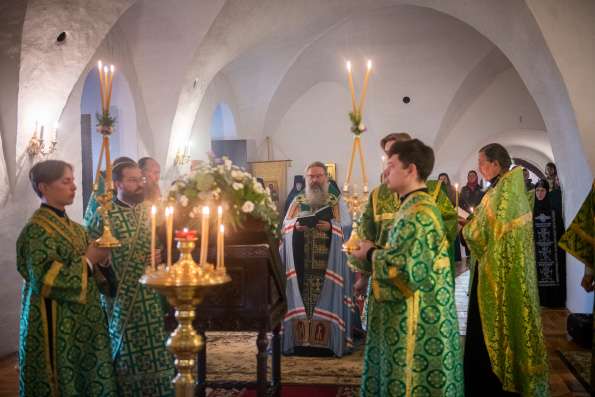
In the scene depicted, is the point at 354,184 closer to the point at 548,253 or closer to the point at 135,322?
the point at 135,322

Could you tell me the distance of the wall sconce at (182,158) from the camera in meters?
9.68

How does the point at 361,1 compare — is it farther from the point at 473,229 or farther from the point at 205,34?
the point at 473,229

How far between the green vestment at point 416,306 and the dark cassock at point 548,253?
19.4 ft

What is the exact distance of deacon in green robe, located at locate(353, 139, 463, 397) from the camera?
2863 mm

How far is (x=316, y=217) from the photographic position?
18.5ft

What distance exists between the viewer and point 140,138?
351 inches

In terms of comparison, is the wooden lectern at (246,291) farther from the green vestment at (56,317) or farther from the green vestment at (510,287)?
the green vestment at (510,287)

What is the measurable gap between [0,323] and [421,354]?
478 cm

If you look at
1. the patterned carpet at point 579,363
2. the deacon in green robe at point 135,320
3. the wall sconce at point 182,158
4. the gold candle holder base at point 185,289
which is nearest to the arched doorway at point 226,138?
the wall sconce at point 182,158

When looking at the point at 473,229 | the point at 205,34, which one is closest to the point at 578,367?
the point at 473,229

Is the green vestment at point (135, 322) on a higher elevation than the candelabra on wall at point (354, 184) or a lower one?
lower

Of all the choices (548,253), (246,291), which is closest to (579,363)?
(548,253)

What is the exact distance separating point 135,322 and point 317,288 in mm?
2300

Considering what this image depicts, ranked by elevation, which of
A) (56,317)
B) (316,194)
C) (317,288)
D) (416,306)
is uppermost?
(316,194)
